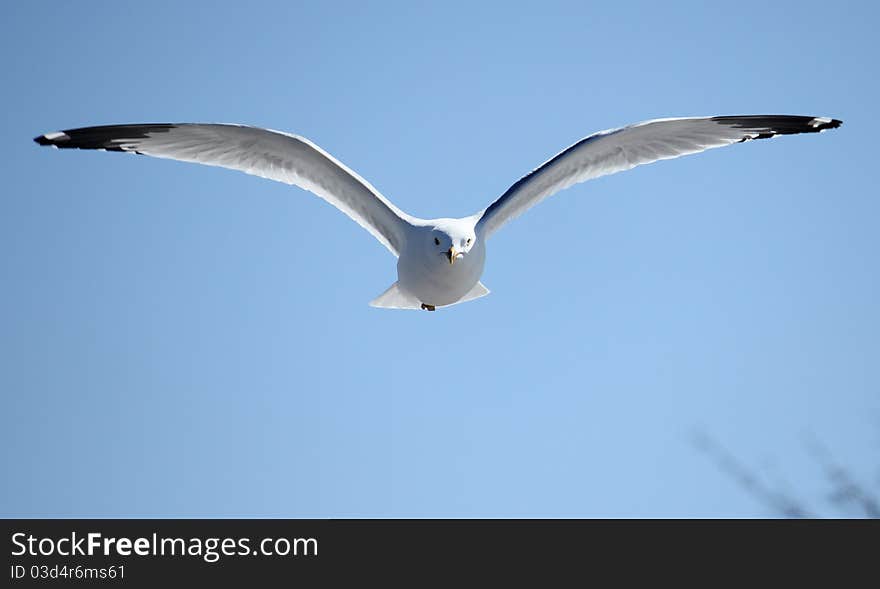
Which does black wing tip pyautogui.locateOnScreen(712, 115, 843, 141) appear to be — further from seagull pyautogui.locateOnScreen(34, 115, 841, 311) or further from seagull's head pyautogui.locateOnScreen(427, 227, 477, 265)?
seagull's head pyautogui.locateOnScreen(427, 227, 477, 265)

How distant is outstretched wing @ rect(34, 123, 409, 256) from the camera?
821 cm

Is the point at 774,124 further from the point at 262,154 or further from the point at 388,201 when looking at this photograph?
the point at 262,154

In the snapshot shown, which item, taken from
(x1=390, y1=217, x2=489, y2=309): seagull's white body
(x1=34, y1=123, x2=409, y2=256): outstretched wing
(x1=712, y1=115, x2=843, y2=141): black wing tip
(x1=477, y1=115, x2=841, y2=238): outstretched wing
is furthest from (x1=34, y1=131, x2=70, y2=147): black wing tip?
(x1=712, y1=115, x2=843, y2=141): black wing tip

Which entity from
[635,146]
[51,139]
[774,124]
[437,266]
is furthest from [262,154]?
[774,124]

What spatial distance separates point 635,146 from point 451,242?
7.17 ft

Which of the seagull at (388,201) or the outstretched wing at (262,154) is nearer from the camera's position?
the seagull at (388,201)

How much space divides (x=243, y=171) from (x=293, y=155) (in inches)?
18.8

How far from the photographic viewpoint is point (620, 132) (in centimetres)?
857

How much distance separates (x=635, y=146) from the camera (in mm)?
8883

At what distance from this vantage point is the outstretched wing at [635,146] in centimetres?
854

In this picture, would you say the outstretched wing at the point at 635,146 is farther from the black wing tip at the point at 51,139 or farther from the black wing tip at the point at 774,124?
the black wing tip at the point at 51,139

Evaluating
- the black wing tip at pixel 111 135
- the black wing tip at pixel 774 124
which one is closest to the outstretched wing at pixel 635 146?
the black wing tip at pixel 774 124

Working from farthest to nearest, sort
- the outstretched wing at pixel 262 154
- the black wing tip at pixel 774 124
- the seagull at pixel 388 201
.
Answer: the black wing tip at pixel 774 124 → the outstretched wing at pixel 262 154 → the seagull at pixel 388 201
